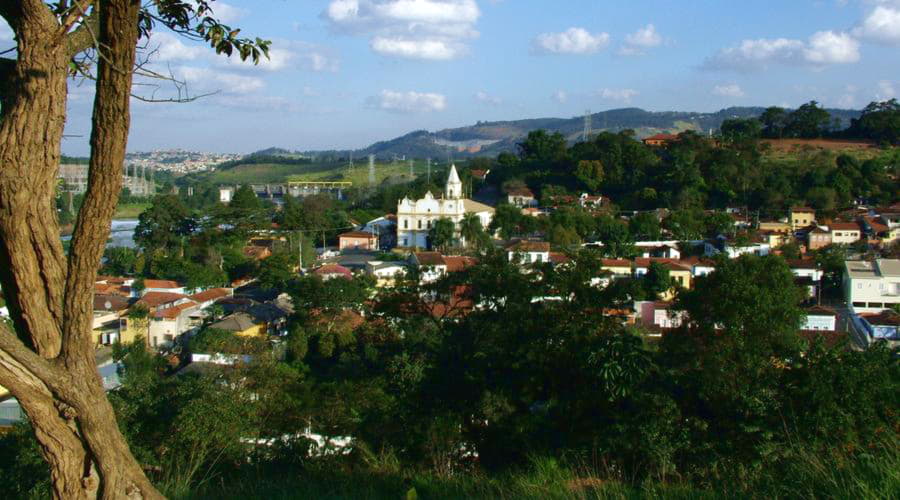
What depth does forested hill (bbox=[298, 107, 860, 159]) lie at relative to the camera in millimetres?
99500

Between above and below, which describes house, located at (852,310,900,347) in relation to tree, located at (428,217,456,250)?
below

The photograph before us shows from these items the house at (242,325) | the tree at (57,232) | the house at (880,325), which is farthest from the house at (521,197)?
the tree at (57,232)

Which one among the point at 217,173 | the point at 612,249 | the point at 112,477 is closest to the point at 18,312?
the point at 112,477

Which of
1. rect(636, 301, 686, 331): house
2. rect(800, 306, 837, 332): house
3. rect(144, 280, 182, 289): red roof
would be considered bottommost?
rect(144, 280, 182, 289): red roof

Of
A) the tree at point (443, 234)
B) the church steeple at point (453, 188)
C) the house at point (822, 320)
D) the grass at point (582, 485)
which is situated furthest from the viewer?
the church steeple at point (453, 188)

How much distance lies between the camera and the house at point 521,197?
95.0 feet

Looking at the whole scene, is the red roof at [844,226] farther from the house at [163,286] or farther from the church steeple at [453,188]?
the house at [163,286]

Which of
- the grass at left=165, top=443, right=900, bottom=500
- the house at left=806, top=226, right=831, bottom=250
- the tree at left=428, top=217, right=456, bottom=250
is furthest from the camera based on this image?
the tree at left=428, top=217, right=456, bottom=250

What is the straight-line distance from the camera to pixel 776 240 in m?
21.0

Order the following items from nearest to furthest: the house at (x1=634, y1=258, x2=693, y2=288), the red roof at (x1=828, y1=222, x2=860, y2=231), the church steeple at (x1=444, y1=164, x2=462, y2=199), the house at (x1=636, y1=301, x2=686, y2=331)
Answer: the house at (x1=636, y1=301, x2=686, y2=331) → the house at (x1=634, y1=258, x2=693, y2=288) → the red roof at (x1=828, y1=222, x2=860, y2=231) → the church steeple at (x1=444, y1=164, x2=462, y2=199)

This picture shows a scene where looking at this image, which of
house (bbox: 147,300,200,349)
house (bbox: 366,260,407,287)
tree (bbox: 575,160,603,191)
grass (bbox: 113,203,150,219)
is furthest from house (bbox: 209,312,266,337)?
grass (bbox: 113,203,150,219)

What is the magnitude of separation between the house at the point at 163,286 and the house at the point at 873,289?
1334 cm

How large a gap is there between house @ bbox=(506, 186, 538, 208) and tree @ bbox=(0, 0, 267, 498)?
2728 centimetres

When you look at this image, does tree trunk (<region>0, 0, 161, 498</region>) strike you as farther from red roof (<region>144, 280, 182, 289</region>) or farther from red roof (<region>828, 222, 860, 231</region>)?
red roof (<region>828, 222, 860, 231</region>)
